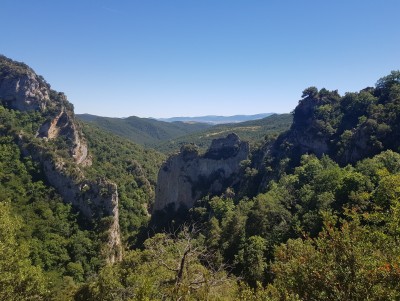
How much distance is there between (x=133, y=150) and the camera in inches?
5192

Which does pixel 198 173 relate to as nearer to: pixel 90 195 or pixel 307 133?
pixel 90 195

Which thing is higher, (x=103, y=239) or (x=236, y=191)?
(x=236, y=191)

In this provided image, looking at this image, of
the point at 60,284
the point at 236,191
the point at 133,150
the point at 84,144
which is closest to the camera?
the point at 60,284

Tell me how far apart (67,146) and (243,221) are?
64.5 m

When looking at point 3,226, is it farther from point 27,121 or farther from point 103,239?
point 27,121

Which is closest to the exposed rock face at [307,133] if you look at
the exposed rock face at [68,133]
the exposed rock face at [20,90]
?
the exposed rock face at [68,133]

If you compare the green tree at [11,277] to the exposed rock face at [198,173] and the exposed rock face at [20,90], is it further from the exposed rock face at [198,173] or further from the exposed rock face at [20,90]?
the exposed rock face at [20,90]

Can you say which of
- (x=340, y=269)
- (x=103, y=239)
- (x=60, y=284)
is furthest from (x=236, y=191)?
(x=340, y=269)

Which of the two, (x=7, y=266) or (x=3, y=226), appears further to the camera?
(x=3, y=226)

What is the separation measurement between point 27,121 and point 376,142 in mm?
88150

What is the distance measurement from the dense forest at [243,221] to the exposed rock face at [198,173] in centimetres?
396

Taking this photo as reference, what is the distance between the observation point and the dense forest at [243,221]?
1466 centimetres

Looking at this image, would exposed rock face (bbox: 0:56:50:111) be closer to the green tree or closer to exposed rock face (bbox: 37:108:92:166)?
exposed rock face (bbox: 37:108:92:166)

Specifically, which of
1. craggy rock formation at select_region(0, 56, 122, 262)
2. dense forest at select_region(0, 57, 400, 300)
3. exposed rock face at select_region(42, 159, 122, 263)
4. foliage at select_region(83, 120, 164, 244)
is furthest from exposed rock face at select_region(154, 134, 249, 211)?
exposed rock face at select_region(42, 159, 122, 263)
